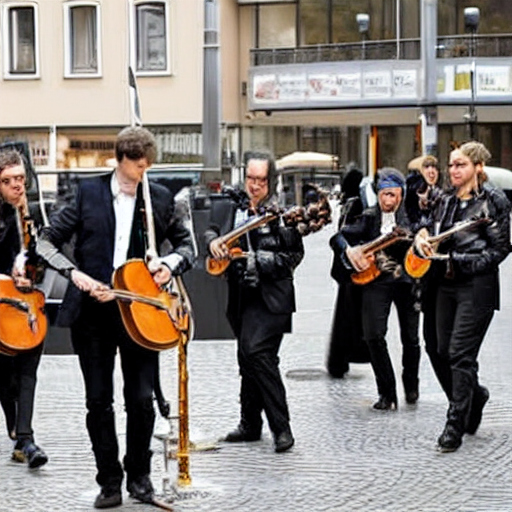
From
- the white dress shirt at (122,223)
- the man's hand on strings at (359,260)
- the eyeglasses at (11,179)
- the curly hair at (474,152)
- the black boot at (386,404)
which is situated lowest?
the black boot at (386,404)

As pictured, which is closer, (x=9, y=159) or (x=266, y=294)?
(x=9, y=159)

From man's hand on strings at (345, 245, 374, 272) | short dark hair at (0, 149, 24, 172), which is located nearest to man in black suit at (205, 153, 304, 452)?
short dark hair at (0, 149, 24, 172)

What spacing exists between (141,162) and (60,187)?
13442mm

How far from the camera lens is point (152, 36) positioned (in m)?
43.2

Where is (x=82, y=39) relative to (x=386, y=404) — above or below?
above

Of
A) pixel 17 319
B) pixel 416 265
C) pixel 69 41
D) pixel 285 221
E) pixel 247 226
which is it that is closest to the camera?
pixel 17 319

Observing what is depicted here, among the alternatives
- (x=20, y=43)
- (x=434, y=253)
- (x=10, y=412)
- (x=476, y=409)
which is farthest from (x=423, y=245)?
(x=20, y=43)

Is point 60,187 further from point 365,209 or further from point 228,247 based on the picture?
point 228,247

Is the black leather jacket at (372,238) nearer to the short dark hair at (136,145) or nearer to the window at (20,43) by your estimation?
the short dark hair at (136,145)

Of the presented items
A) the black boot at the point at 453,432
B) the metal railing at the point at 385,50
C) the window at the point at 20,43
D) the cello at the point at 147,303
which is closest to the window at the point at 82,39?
the window at the point at 20,43

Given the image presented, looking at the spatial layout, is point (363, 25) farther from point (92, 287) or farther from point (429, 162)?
point (92, 287)

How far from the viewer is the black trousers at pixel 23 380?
8.80 m

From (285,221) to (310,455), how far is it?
1411 mm

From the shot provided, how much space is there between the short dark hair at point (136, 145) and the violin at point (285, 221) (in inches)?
53.5
